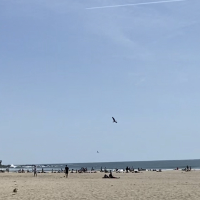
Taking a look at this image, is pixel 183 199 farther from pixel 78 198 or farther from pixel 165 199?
pixel 78 198

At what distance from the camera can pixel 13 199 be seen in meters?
17.5

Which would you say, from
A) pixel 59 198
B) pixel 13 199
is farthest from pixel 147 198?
pixel 13 199

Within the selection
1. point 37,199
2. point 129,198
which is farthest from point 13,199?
point 129,198

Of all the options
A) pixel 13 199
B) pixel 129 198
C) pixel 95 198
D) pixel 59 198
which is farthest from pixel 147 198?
pixel 13 199

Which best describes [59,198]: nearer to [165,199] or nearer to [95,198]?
[95,198]

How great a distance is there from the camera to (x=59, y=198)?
1838 centimetres

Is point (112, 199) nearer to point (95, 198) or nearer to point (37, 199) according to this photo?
point (95, 198)

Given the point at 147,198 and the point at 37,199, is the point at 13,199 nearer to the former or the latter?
the point at 37,199

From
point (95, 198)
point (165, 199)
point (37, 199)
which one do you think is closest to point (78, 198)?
point (95, 198)

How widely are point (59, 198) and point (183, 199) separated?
20.7 feet

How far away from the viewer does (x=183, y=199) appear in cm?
1767

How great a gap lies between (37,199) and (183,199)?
7305 millimetres

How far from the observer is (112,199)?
17859mm

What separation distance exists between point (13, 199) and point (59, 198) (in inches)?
92.5
